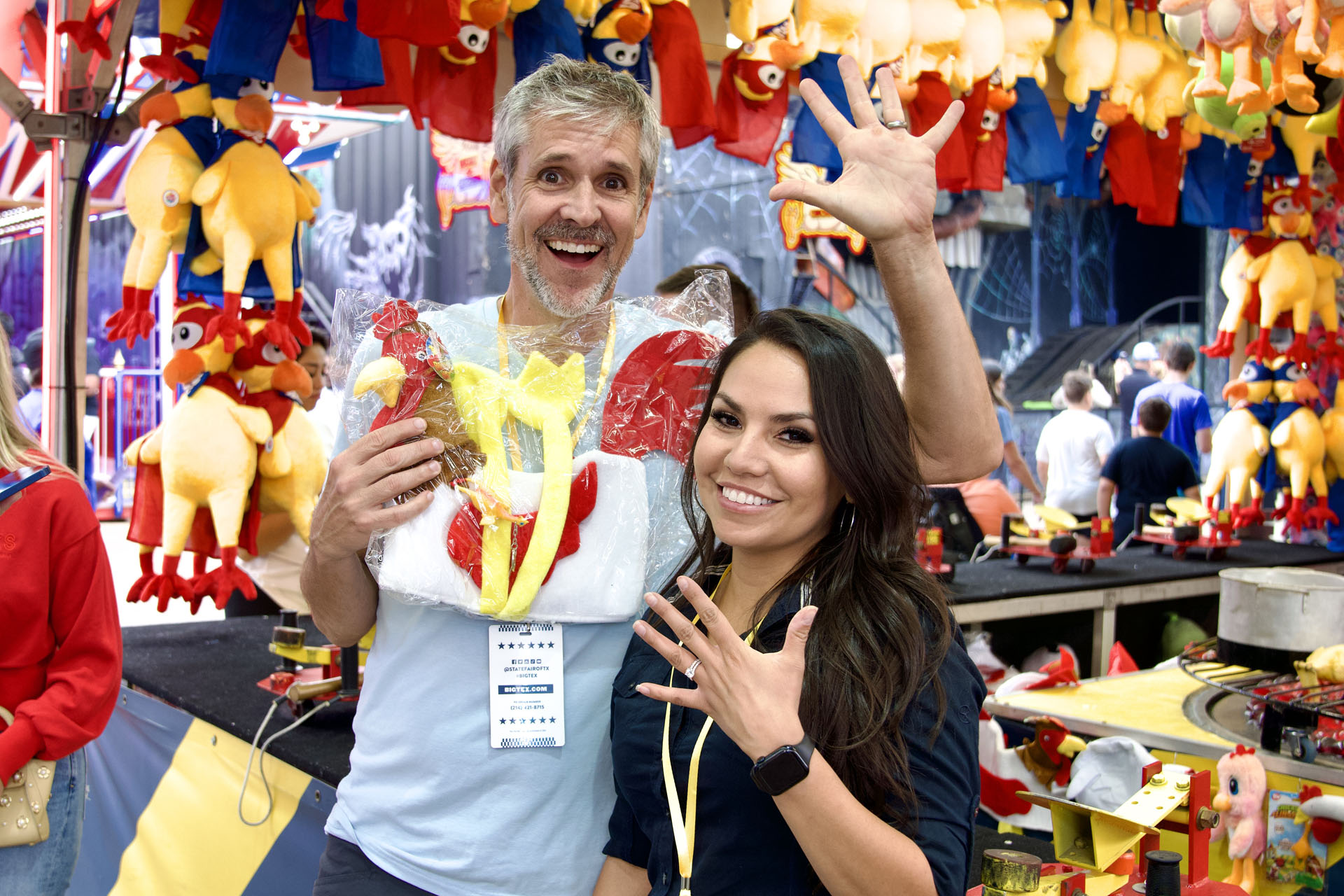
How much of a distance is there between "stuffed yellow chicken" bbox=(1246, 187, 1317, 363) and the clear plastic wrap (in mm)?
4721

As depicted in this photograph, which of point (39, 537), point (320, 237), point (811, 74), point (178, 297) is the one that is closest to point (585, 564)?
point (39, 537)

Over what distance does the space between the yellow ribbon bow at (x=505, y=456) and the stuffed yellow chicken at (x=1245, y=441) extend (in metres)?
5.04

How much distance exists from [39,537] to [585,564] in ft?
3.35

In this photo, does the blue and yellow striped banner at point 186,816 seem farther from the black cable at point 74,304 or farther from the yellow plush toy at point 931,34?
the yellow plush toy at point 931,34

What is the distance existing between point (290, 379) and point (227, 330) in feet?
0.68

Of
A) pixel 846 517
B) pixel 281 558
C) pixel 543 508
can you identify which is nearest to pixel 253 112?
pixel 281 558

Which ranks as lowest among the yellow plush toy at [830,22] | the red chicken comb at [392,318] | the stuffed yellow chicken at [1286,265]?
the red chicken comb at [392,318]

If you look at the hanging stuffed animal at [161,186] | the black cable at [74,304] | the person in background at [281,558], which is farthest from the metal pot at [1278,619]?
the black cable at [74,304]

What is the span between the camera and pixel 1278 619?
243 cm

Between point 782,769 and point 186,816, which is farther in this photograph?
A: point 186,816

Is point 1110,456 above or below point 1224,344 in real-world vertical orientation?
below

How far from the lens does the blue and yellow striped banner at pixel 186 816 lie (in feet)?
7.52

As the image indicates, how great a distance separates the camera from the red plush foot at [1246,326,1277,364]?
5.49m

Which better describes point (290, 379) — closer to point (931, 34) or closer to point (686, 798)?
point (686, 798)
